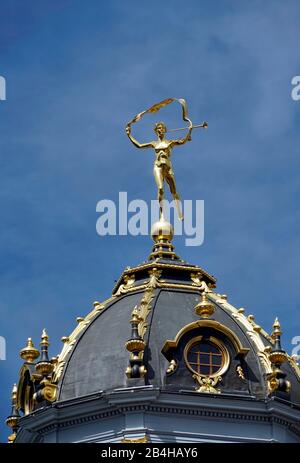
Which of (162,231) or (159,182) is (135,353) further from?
(159,182)

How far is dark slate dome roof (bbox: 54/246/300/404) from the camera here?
102m

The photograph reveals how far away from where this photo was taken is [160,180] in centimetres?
10862

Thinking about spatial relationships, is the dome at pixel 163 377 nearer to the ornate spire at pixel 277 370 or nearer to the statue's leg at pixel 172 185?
the ornate spire at pixel 277 370

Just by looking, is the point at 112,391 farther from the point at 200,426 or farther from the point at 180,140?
the point at 180,140

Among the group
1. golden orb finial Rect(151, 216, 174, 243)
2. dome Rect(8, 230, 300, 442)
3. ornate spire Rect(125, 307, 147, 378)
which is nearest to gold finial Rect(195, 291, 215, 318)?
dome Rect(8, 230, 300, 442)

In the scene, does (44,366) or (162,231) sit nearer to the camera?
(44,366)

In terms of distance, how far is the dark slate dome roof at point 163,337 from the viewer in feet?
334

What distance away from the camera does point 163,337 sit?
337 feet

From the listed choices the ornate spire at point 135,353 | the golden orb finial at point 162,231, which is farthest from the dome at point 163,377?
the golden orb finial at point 162,231

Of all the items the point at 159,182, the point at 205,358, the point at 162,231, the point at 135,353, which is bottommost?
the point at 135,353

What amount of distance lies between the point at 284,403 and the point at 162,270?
23.7 feet

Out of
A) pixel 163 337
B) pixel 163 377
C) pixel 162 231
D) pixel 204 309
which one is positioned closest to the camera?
pixel 163 377

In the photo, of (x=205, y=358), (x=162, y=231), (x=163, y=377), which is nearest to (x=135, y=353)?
(x=163, y=377)
